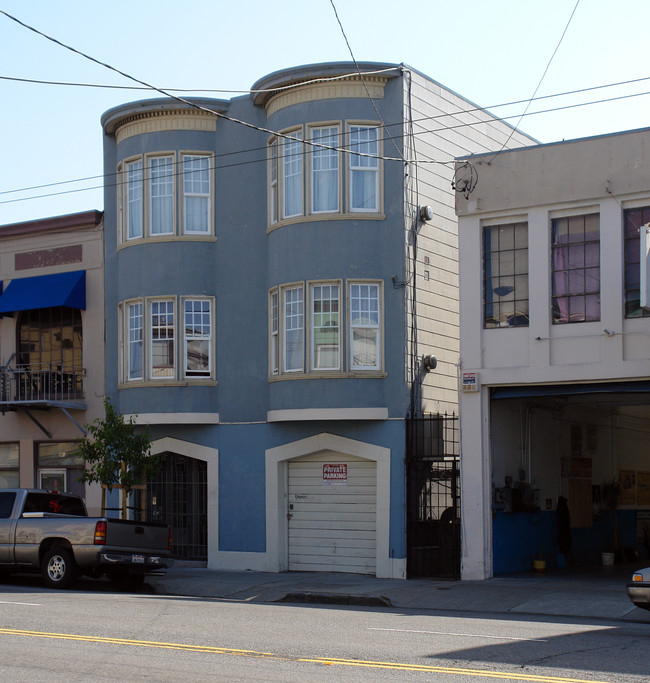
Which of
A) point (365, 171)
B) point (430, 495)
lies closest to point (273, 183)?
point (365, 171)

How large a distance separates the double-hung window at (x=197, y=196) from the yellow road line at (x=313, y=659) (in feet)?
42.0

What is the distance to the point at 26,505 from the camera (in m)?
19.3

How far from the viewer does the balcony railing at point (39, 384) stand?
25.2 m

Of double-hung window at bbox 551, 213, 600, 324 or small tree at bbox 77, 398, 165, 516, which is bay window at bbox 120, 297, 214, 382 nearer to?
small tree at bbox 77, 398, 165, 516

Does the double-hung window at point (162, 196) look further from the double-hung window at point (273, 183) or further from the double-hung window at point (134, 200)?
the double-hung window at point (273, 183)

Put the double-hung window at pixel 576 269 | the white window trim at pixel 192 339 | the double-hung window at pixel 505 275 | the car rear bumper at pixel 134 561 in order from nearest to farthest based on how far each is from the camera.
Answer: the car rear bumper at pixel 134 561 < the double-hung window at pixel 576 269 < the double-hung window at pixel 505 275 < the white window trim at pixel 192 339

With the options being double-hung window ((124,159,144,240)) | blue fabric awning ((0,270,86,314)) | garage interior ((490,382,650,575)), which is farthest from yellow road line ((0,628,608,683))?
blue fabric awning ((0,270,86,314))

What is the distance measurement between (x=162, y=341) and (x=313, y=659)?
13.9m

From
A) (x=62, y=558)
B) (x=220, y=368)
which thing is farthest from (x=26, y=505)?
(x=220, y=368)

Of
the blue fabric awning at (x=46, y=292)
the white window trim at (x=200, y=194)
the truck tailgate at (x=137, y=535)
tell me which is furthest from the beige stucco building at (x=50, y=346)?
→ the truck tailgate at (x=137, y=535)

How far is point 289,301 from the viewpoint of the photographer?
21766mm

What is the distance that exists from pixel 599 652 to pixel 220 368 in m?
13.6

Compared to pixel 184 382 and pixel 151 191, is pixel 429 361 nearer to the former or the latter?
pixel 184 382

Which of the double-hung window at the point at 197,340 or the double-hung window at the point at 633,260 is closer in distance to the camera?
the double-hung window at the point at 633,260
